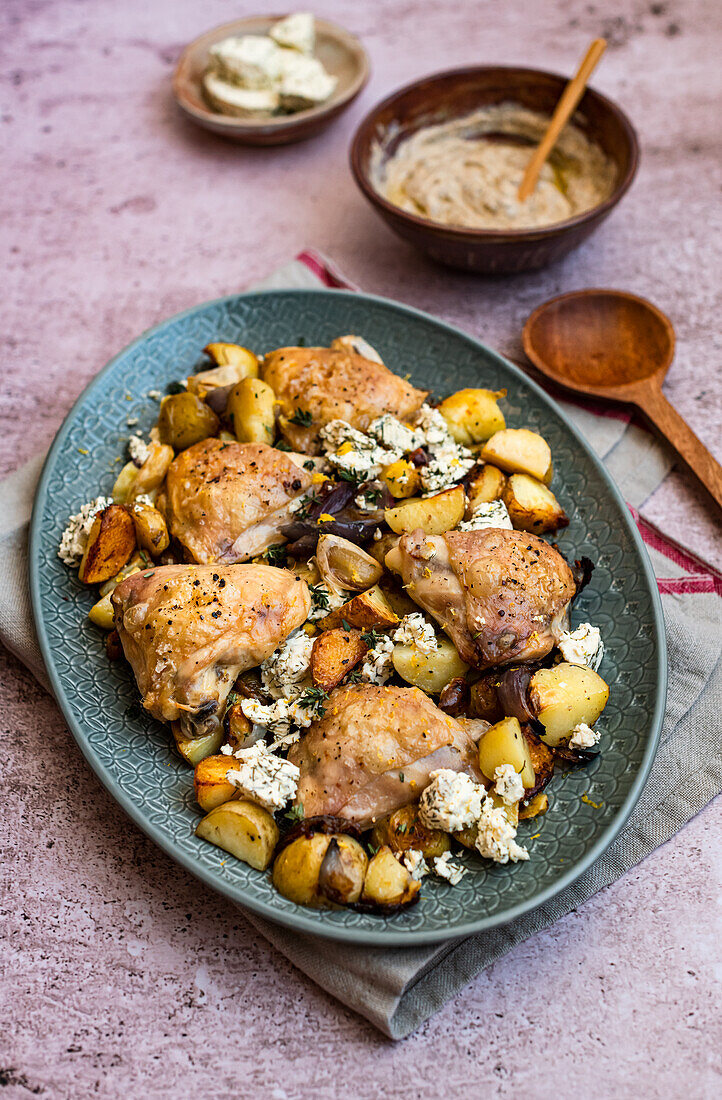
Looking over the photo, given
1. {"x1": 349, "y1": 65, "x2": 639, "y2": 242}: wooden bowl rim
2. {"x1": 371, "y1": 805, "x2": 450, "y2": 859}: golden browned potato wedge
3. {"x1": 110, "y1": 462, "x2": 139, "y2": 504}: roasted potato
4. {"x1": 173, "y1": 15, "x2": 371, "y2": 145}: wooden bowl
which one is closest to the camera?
{"x1": 371, "y1": 805, "x2": 450, "y2": 859}: golden browned potato wedge

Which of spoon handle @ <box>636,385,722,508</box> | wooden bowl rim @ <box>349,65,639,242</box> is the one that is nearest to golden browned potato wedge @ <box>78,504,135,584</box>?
wooden bowl rim @ <box>349,65,639,242</box>

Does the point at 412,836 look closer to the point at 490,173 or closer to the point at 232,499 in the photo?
the point at 232,499

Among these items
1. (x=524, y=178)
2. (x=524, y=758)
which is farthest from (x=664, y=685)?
(x=524, y=178)

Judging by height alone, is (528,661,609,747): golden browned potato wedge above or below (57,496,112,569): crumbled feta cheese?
above

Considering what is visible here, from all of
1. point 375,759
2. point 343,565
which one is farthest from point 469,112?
point 375,759

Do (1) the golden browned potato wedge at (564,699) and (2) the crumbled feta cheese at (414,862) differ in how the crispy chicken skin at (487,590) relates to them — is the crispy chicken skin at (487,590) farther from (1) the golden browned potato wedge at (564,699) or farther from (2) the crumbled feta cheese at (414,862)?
(2) the crumbled feta cheese at (414,862)

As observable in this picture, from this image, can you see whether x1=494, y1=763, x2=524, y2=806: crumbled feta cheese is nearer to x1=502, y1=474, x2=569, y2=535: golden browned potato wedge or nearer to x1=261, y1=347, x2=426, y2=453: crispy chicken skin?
x1=502, y1=474, x2=569, y2=535: golden browned potato wedge

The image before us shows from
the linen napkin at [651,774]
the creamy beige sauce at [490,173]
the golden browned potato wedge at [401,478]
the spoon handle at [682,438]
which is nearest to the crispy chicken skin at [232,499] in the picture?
the golden browned potato wedge at [401,478]
